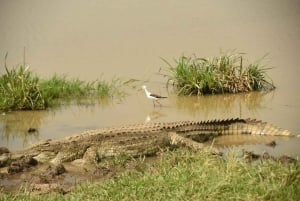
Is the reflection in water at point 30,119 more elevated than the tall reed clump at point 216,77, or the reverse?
the tall reed clump at point 216,77

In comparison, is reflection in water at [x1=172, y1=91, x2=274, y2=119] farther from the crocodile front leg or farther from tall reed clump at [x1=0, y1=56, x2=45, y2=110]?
tall reed clump at [x1=0, y1=56, x2=45, y2=110]

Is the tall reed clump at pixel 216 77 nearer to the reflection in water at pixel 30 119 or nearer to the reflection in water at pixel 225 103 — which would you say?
the reflection in water at pixel 225 103

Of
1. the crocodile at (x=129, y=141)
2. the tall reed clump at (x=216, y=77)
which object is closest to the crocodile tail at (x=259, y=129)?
the crocodile at (x=129, y=141)

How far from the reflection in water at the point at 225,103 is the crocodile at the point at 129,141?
1.27 metres

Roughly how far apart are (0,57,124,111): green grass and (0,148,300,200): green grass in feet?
12.8

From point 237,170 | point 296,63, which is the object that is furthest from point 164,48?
point 237,170

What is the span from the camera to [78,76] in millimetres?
12047

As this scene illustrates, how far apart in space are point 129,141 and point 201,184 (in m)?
2.46

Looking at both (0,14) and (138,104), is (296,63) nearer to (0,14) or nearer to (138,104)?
(138,104)

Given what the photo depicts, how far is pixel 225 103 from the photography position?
10109mm

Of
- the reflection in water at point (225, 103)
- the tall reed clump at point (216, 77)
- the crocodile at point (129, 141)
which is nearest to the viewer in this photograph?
the crocodile at point (129, 141)

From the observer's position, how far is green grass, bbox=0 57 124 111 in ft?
31.0

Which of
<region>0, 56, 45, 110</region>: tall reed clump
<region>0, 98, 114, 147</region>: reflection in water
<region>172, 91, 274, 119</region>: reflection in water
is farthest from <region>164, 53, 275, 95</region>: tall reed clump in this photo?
<region>0, 56, 45, 110</region>: tall reed clump

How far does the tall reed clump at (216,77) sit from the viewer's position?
411 inches
